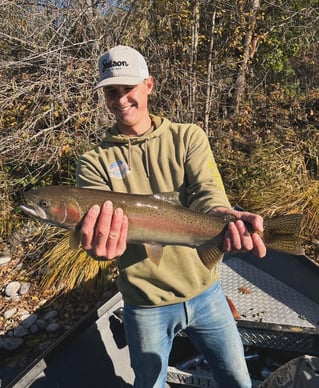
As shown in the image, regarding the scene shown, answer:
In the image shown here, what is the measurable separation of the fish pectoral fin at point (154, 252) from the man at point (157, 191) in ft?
0.25

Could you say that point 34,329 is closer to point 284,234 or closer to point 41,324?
point 41,324

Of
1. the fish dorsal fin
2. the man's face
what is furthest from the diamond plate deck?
the man's face

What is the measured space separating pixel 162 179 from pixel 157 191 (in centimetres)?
10

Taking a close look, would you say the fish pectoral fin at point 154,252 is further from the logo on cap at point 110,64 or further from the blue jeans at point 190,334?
the logo on cap at point 110,64

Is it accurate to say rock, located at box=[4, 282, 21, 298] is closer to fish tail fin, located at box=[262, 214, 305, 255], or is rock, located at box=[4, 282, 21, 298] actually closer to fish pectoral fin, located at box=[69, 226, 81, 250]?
fish pectoral fin, located at box=[69, 226, 81, 250]

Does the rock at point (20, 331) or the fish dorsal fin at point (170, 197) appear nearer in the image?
the fish dorsal fin at point (170, 197)

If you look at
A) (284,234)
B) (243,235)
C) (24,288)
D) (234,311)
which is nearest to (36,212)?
(243,235)

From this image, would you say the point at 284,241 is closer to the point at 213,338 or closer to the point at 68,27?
the point at 213,338

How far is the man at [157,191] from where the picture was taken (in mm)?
2559

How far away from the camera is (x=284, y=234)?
246 centimetres

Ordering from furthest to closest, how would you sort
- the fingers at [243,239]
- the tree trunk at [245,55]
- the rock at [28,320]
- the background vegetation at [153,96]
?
the tree trunk at [245,55] < the background vegetation at [153,96] < the rock at [28,320] < the fingers at [243,239]

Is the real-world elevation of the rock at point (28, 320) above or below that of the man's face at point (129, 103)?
→ below

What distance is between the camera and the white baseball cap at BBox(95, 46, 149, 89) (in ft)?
8.38

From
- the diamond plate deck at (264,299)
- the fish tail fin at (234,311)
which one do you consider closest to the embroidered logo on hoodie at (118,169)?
the fish tail fin at (234,311)
